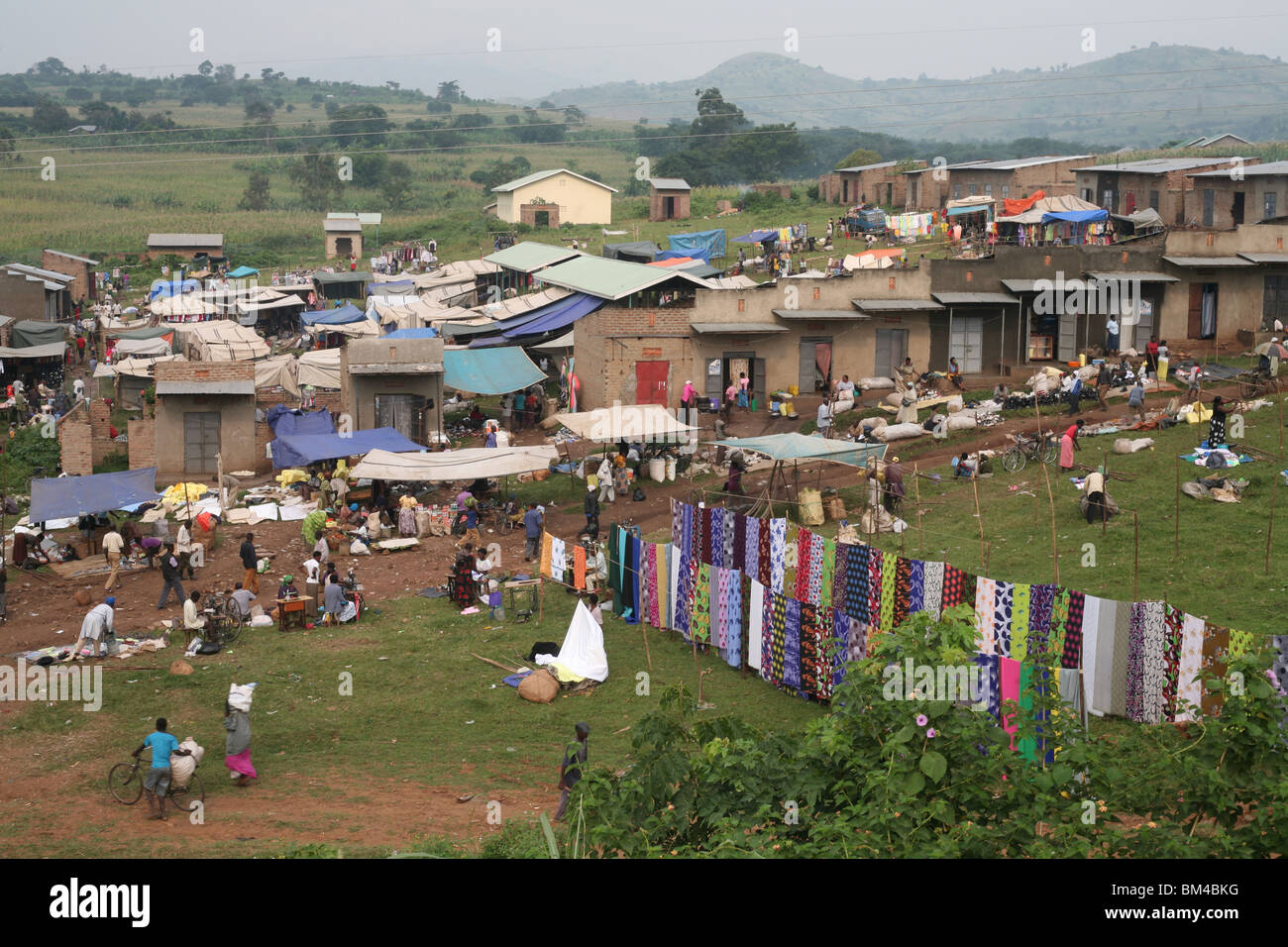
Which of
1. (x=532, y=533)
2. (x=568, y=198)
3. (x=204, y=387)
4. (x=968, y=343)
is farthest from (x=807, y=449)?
(x=568, y=198)

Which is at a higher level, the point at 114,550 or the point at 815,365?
the point at 815,365

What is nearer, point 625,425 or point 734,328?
point 625,425

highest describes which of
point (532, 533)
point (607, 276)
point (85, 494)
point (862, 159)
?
point (862, 159)

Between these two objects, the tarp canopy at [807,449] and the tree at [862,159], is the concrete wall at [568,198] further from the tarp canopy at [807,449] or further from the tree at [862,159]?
the tarp canopy at [807,449]

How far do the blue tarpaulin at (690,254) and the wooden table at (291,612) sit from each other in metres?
29.9

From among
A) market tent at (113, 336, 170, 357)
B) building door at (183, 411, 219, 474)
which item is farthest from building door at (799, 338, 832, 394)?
market tent at (113, 336, 170, 357)

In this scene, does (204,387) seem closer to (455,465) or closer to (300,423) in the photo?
(300,423)

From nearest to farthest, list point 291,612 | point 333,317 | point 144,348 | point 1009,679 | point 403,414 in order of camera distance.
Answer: point 1009,679, point 291,612, point 403,414, point 144,348, point 333,317

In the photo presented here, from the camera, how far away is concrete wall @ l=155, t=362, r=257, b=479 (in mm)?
28625

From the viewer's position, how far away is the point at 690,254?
48.2 m

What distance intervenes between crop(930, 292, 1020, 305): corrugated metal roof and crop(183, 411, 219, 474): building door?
17.7 meters

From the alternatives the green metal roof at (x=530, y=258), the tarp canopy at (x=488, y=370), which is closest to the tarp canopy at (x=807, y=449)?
the tarp canopy at (x=488, y=370)

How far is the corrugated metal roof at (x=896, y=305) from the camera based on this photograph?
30.8 meters

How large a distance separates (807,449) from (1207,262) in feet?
52.7
